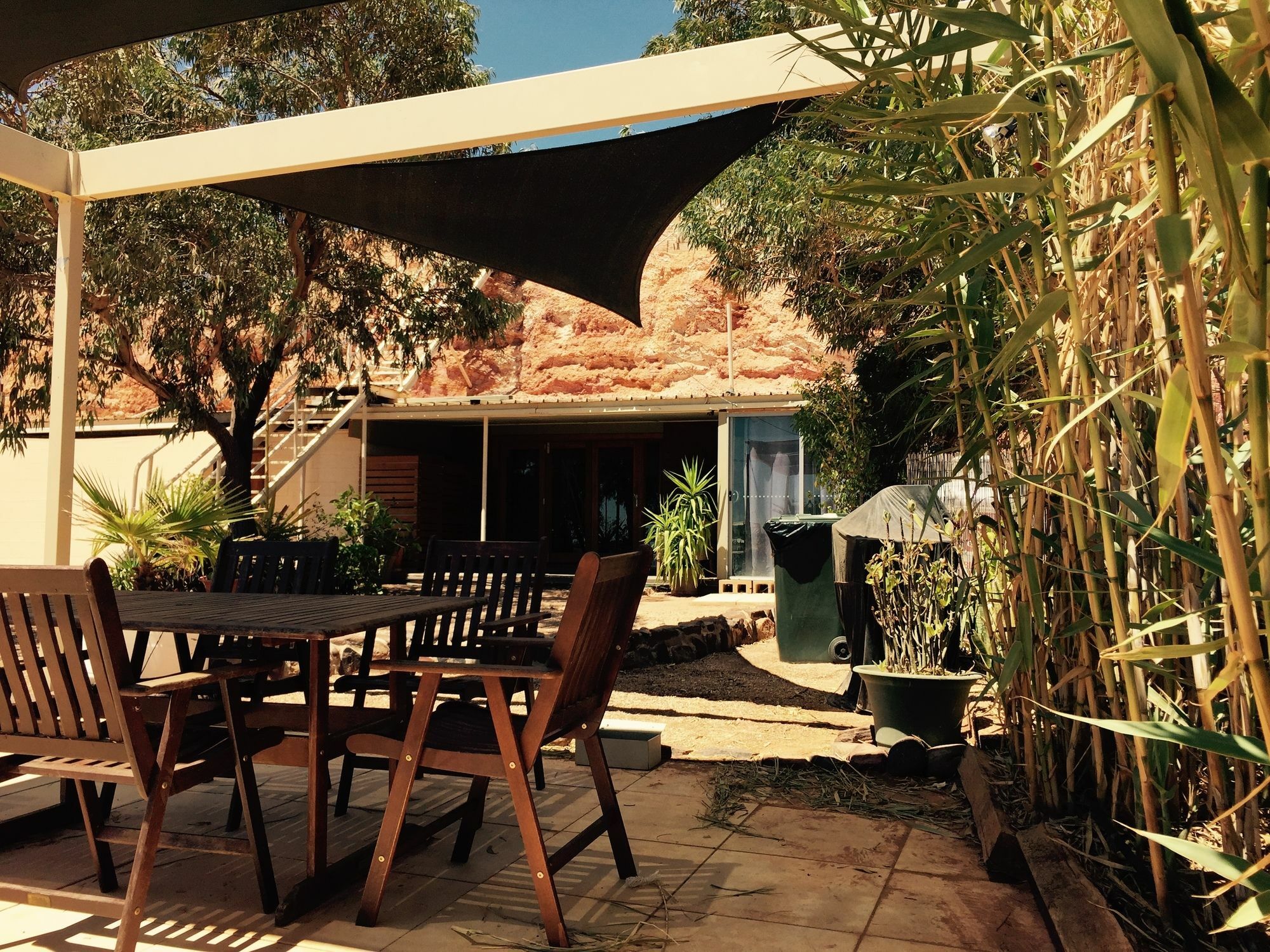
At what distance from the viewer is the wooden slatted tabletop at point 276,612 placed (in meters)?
2.30

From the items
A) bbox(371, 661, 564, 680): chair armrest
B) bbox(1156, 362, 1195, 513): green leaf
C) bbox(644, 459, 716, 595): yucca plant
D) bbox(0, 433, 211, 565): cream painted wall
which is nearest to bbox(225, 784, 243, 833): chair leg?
bbox(371, 661, 564, 680): chair armrest

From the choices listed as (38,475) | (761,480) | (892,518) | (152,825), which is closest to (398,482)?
(38,475)

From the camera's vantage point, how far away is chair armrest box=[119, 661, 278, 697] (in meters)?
2.07

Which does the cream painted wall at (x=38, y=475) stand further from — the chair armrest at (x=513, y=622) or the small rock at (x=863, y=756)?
the small rock at (x=863, y=756)

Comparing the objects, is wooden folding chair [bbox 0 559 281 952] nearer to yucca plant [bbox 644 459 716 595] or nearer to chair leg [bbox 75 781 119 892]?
chair leg [bbox 75 781 119 892]

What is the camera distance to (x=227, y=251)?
901cm

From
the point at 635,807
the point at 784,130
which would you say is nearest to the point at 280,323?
the point at 784,130

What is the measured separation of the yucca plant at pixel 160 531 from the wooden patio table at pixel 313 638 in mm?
3486

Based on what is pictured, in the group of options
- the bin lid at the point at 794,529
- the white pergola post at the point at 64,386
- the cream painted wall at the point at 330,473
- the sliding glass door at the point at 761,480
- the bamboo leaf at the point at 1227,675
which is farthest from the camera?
the cream painted wall at the point at 330,473

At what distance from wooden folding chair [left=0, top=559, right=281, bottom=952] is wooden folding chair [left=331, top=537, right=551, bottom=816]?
108 cm

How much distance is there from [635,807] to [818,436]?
7.07 m

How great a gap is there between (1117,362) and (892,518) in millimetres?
2917

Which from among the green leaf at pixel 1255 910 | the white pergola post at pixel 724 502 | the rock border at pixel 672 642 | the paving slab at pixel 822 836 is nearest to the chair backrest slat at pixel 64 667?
the paving slab at pixel 822 836

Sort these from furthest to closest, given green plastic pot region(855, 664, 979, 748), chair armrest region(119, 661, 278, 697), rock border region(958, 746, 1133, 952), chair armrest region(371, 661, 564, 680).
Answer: green plastic pot region(855, 664, 979, 748), chair armrest region(371, 661, 564, 680), chair armrest region(119, 661, 278, 697), rock border region(958, 746, 1133, 952)
